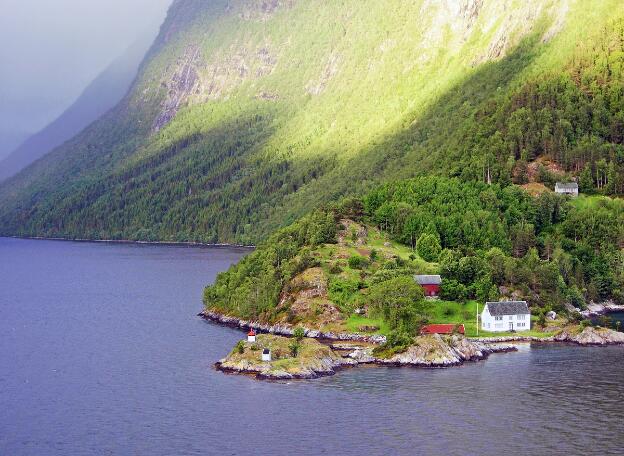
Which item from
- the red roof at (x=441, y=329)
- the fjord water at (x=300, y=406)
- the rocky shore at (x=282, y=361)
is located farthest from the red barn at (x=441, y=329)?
the rocky shore at (x=282, y=361)

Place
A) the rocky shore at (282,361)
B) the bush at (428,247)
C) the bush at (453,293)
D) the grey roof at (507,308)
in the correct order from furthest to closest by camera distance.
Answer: the bush at (428,247)
the bush at (453,293)
the grey roof at (507,308)
the rocky shore at (282,361)

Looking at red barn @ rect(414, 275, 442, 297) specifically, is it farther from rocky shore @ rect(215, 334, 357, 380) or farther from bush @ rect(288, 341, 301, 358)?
bush @ rect(288, 341, 301, 358)

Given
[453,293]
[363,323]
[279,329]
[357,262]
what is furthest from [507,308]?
[279,329]

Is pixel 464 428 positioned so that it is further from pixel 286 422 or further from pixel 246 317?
pixel 246 317

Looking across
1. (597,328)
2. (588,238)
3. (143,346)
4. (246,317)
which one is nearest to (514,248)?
(588,238)

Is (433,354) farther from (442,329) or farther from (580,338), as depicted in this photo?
(580,338)

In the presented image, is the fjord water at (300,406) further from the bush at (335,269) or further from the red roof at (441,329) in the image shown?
the bush at (335,269)
